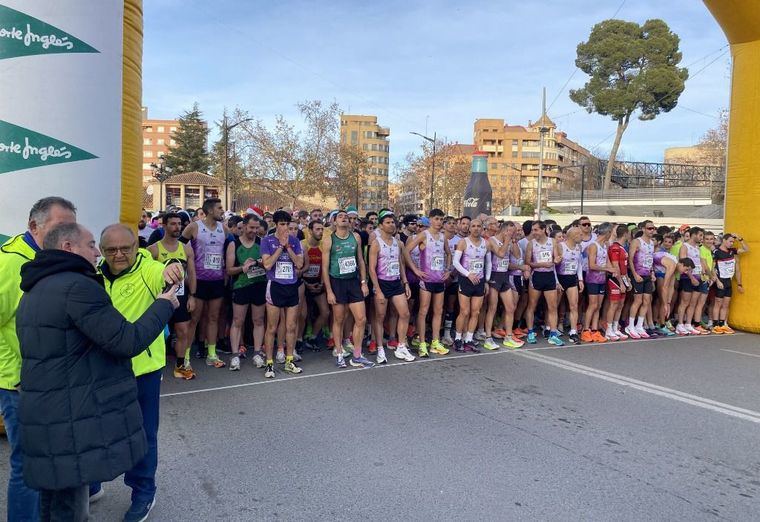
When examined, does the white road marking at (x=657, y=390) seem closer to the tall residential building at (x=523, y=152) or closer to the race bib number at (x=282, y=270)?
the race bib number at (x=282, y=270)

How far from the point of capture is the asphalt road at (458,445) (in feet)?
11.7

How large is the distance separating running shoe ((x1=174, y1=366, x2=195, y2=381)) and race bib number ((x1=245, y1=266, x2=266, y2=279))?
54.5 inches

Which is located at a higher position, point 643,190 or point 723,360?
point 643,190

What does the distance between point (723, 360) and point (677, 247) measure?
322cm

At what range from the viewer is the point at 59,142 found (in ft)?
14.3

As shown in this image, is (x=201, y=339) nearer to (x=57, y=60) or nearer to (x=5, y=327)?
(x=57, y=60)

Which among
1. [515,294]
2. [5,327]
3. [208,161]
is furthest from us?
[208,161]

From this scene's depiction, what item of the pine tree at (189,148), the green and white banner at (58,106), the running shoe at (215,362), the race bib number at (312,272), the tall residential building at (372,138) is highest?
the tall residential building at (372,138)

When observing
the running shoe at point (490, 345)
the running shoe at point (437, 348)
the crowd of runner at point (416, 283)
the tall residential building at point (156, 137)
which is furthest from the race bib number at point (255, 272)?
the tall residential building at point (156, 137)

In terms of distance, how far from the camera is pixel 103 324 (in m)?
2.44

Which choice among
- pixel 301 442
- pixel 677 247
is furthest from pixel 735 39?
pixel 301 442

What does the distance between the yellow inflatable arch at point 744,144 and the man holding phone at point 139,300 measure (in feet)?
34.9

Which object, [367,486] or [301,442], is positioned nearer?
[367,486]

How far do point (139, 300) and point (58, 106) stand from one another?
2.12 meters
